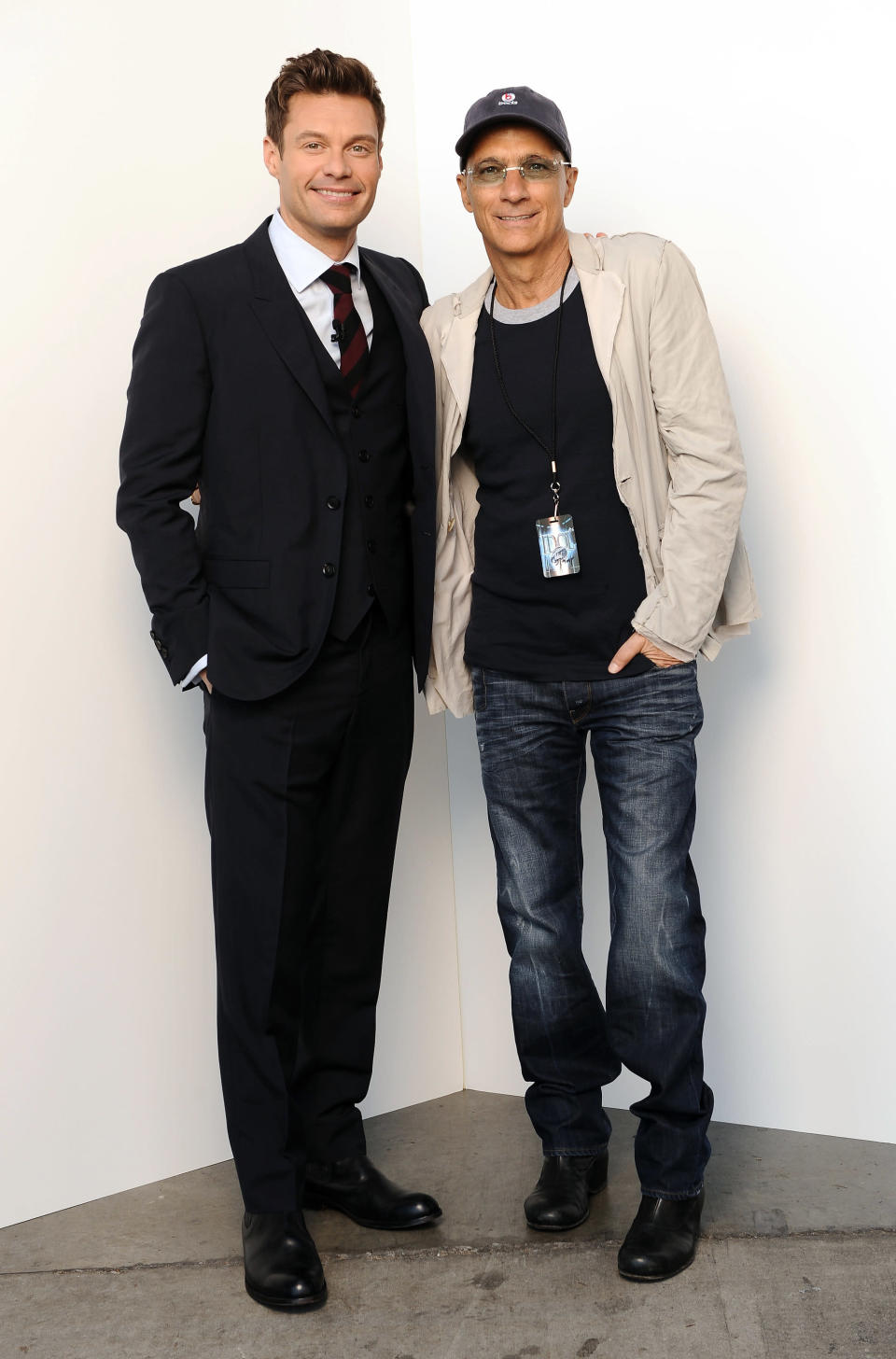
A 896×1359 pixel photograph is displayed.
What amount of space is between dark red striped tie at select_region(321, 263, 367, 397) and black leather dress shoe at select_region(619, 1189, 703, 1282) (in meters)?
1.39

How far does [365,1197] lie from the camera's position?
7.72ft

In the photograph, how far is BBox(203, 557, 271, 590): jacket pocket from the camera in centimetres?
215

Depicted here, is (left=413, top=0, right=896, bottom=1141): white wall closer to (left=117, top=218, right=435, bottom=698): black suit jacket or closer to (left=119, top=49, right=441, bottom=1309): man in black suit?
(left=119, top=49, right=441, bottom=1309): man in black suit

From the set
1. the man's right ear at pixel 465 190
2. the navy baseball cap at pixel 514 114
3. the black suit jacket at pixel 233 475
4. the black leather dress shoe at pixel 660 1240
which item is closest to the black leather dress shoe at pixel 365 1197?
the black leather dress shoe at pixel 660 1240

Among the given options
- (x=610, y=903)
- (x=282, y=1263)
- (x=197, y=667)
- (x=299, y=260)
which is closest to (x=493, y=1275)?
(x=282, y=1263)

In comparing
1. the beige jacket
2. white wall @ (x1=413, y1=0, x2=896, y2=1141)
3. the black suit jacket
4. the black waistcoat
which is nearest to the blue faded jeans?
the beige jacket

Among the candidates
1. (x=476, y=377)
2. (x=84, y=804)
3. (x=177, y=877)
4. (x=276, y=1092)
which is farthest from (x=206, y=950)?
(x=476, y=377)

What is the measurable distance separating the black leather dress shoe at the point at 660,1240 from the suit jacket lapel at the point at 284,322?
4.41ft

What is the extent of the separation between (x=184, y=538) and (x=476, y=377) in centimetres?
55

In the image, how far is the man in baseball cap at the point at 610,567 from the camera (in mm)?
2123

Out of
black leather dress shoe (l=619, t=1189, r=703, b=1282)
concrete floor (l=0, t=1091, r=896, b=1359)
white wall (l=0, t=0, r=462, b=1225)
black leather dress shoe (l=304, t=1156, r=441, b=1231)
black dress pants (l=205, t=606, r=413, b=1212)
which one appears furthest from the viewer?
white wall (l=0, t=0, r=462, b=1225)

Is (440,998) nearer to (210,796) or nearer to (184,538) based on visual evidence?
(210,796)

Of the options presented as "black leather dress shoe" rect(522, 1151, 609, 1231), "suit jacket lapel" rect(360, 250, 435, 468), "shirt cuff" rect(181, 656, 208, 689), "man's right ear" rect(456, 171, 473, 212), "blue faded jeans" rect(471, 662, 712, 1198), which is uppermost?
"man's right ear" rect(456, 171, 473, 212)

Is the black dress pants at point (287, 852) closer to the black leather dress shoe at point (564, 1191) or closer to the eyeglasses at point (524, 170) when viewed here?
the black leather dress shoe at point (564, 1191)
